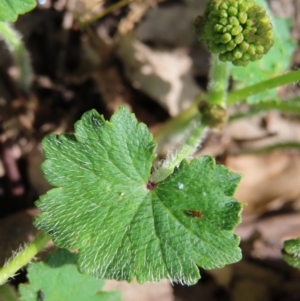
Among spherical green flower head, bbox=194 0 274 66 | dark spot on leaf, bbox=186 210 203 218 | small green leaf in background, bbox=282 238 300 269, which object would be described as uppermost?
spherical green flower head, bbox=194 0 274 66

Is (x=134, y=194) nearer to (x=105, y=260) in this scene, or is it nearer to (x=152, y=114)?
(x=105, y=260)

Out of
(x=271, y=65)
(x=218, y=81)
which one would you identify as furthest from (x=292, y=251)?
(x=271, y=65)

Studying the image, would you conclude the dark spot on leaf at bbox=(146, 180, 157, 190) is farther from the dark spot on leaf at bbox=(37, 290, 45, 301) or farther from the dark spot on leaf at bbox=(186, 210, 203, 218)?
the dark spot on leaf at bbox=(37, 290, 45, 301)

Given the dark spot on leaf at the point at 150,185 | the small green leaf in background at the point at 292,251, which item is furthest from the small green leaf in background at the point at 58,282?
the small green leaf in background at the point at 292,251

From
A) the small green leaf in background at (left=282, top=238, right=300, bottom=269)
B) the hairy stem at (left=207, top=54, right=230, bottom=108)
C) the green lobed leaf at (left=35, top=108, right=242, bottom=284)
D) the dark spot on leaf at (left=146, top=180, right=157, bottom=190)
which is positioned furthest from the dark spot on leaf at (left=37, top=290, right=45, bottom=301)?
the hairy stem at (left=207, top=54, right=230, bottom=108)

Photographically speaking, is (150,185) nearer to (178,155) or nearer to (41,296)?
(178,155)

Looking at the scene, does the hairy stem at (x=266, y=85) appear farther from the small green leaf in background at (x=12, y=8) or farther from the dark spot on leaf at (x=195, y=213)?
the small green leaf in background at (x=12, y=8)

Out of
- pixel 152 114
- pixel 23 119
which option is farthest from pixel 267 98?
pixel 23 119

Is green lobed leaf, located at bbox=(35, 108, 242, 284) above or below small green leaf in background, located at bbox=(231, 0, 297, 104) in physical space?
above
